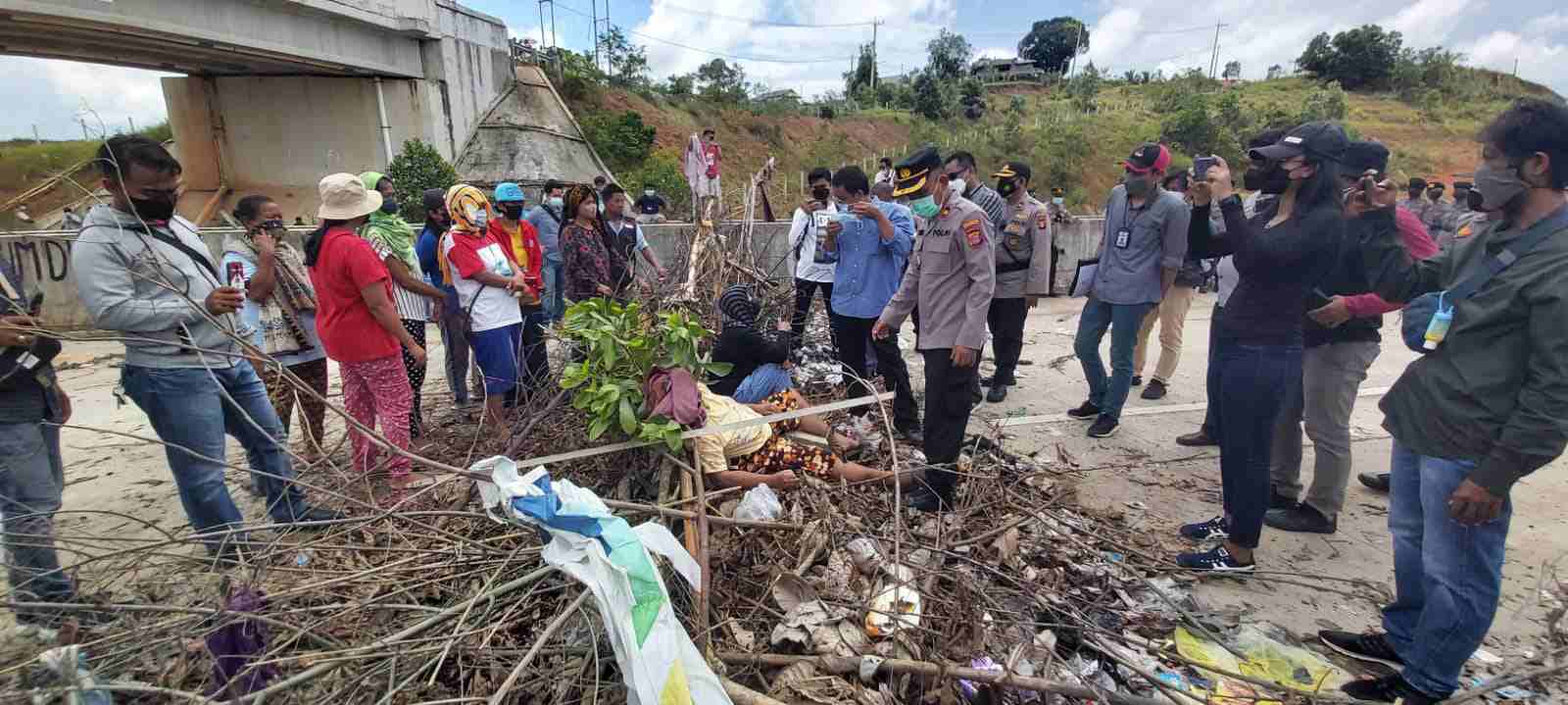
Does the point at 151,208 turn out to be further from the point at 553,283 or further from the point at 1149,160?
the point at 1149,160

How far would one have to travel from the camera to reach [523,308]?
4684mm

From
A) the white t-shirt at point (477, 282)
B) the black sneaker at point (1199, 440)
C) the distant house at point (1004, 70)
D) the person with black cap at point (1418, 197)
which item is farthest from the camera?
the distant house at point (1004, 70)

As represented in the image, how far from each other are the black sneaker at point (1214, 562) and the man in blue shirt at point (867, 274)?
65.5 inches

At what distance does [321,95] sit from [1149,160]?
67.1ft

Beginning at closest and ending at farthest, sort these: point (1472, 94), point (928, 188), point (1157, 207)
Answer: point (928, 188), point (1157, 207), point (1472, 94)

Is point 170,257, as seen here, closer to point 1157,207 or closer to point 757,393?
point 757,393

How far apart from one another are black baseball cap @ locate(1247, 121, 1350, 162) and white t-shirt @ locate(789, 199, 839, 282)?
320 cm

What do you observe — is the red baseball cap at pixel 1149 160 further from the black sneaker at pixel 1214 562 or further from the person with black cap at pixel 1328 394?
the black sneaker at pixel 1214 562

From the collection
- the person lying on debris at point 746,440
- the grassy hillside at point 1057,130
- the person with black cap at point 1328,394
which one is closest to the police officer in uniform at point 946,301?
the person lying on debris at point 746,440

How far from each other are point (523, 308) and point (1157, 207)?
4.20m

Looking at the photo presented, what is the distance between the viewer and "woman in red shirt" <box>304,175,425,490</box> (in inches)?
118

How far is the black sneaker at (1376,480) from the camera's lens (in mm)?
3525

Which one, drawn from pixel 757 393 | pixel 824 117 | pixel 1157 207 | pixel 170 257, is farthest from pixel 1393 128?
pixel 170 257

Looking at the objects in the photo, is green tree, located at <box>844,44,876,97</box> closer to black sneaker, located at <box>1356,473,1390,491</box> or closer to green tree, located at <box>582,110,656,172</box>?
green tree, located at <box>582,110,656,172</box>
